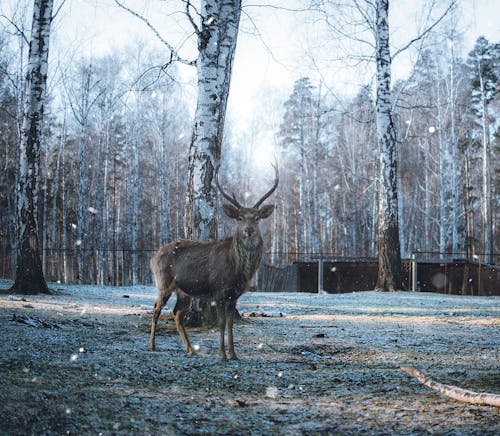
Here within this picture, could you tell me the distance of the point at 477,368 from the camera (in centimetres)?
518

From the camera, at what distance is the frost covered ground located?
3439 mm

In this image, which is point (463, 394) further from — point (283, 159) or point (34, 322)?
point (283, 159)

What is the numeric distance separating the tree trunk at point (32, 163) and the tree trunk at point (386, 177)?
9.28m

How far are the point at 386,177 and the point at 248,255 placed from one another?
10.4 meters

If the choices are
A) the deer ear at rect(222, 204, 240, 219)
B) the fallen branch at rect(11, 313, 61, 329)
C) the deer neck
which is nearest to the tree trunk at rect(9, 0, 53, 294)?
the fallen branch at rect(11, 313, 61, 329)

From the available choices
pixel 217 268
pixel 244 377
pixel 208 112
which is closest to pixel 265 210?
pixel 217 268

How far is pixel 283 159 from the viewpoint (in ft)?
139

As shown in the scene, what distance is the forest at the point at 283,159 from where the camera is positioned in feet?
94.6

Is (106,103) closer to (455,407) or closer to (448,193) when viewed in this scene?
(448,193)

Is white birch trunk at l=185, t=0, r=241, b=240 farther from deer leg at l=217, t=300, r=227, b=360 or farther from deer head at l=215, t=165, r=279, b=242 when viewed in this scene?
deer leg at l=217, t=300, r=227, b=360

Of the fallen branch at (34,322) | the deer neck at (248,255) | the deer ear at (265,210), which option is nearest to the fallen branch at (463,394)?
the deer neck at (248,255)

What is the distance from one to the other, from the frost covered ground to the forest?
60.9 ft

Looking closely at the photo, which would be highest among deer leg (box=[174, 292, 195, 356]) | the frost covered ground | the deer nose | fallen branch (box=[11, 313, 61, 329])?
the deer nose

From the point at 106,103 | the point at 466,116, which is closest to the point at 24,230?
the point at 106,103
